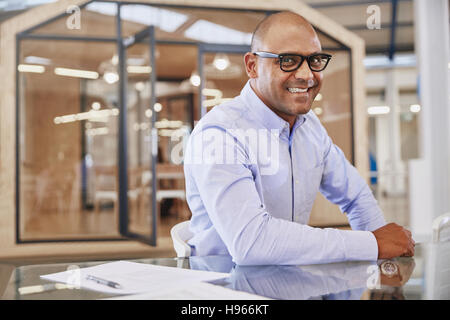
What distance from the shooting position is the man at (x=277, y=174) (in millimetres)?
972

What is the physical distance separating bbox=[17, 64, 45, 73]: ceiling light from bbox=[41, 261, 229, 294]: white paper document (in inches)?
193

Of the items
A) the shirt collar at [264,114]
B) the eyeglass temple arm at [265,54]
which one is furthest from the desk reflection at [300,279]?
the eyeglass temple arm at [265,54]

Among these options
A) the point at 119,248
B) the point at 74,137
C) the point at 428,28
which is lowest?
the point at 119,248

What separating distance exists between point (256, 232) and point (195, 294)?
12.0 inches

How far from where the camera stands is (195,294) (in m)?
0.70

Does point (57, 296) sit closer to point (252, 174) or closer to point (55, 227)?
point (252, 174)

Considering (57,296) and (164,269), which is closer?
(57,296)

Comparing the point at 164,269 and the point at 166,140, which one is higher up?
the point at 166,140

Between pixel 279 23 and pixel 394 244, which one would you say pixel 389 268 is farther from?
pixel 279 23

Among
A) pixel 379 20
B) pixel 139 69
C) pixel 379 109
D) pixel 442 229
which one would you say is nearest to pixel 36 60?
pixel 139 69
